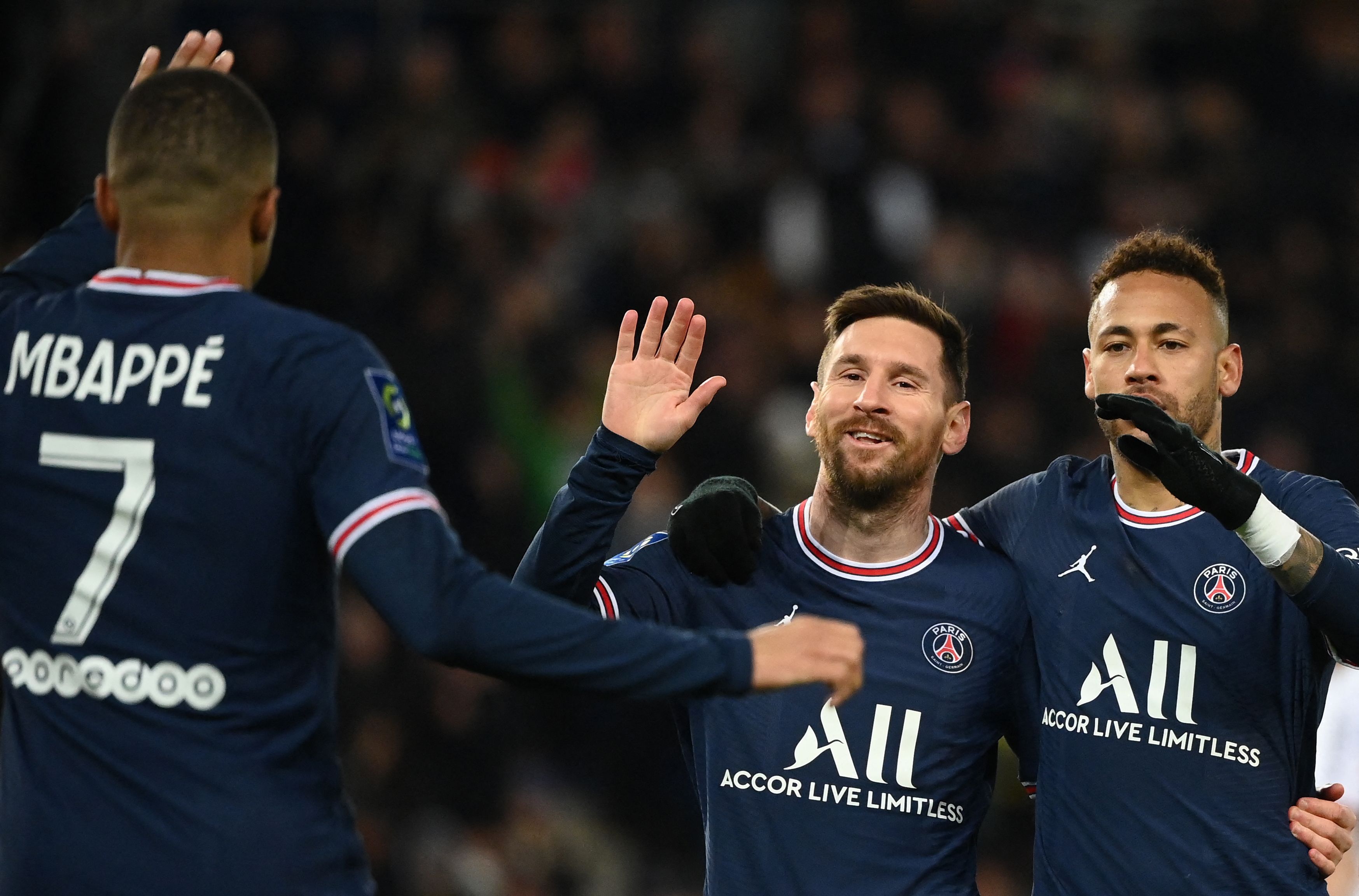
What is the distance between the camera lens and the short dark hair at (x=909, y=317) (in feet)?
15.2

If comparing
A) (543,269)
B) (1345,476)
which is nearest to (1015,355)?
(1345,476)

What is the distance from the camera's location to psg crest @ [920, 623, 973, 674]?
4.25m

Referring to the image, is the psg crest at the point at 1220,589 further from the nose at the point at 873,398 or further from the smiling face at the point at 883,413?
the nose at the point at 873,398

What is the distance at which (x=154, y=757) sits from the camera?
2809 millimetres

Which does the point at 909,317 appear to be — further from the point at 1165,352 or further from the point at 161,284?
the point at 161,284

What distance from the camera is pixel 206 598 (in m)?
2.83

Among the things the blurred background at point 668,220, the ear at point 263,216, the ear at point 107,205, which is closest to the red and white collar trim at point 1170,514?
the ear at point 263,216

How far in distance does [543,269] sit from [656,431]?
631cm

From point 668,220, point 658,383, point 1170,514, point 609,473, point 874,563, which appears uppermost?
point 668,220

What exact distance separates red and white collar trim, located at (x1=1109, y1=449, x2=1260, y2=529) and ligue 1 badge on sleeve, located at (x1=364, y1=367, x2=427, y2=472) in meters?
2.21

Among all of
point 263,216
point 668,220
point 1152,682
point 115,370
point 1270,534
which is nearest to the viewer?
point 115,370

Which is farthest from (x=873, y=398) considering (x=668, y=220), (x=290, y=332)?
(x=668, y=220)

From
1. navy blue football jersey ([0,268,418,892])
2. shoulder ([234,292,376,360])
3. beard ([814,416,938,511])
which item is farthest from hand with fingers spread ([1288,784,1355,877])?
shoulder ([234,292,376,360])

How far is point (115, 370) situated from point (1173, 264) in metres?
2.93
